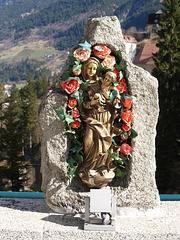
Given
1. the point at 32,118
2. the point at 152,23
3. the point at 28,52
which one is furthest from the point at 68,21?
the point at 32,118

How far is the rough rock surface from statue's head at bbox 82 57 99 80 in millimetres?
291

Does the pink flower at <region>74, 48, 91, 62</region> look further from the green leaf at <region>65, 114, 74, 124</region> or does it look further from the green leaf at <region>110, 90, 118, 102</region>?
→ the green leaf at <region>65, 114, 74, 124</region>

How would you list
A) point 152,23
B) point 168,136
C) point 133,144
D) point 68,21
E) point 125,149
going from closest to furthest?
point 125,149
point 133,144
point 168,136
point 152,23
point 68,21

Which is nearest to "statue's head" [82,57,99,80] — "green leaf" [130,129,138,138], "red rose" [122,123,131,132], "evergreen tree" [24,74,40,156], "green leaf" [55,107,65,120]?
"green leaf" [55,107,65,120]

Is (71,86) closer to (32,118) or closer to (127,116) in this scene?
(127,116)

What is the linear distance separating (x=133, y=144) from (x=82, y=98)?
42.4 inches

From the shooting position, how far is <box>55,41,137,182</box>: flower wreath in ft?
14.2

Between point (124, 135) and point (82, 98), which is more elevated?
point (82, 98)

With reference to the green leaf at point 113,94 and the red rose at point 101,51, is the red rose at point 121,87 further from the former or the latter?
the red rose at point 101,51

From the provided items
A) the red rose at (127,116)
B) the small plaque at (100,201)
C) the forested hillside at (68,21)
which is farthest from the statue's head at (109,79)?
the forested hillside at (68,21)

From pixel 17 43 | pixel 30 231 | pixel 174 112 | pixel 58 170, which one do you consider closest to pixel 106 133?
pixel 58 170

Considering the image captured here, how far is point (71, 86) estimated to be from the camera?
4316 mm

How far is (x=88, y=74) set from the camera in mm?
4359

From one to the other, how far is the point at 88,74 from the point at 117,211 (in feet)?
7.06
